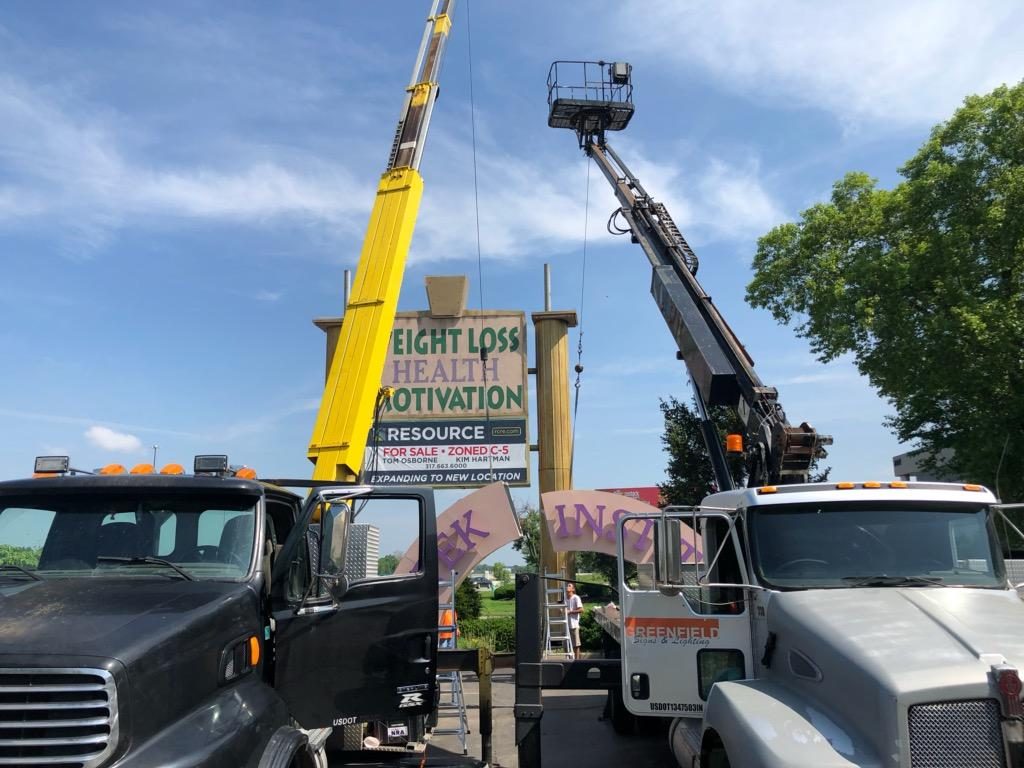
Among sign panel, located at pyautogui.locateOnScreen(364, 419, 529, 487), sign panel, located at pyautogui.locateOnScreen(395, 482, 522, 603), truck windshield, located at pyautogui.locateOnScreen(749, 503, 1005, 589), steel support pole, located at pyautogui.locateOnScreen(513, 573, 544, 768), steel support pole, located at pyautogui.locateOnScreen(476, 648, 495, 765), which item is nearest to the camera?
truck windshield, located at pyautogui.locateOnScreen(749, 503, 1005, 589)

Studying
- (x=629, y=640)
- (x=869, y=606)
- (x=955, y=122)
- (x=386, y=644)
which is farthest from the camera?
(x=955, y=122)

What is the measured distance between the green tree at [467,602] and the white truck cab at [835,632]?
50.7ft

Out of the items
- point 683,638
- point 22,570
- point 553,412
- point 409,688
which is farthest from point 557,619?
point 22,570

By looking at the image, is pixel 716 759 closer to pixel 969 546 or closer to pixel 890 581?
pixel 890 581

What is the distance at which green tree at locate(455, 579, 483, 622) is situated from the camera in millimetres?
21328

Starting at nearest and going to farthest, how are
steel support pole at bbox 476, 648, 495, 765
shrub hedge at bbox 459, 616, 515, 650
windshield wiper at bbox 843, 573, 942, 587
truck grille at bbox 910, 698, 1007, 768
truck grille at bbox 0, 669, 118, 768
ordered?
truck grille at bbox 0, 669, 118, 768 < truck grille at bbox 910, 698, 1007, 768 < windshield wiper at bbox 843, 573, 942, 587 < steel support pole at bbox 476, 648, 495, 765 < shrub hedge at bbox 459, 616, 515, 650

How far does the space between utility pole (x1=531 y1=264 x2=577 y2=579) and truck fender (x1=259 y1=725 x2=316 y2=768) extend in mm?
13790

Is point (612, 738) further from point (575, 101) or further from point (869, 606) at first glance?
point (575, 101)

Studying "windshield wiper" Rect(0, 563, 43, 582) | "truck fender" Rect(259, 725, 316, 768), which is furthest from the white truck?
"windshield wiper" Rect(0, 563, 43, 582)

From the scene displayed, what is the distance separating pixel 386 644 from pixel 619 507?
9.70m

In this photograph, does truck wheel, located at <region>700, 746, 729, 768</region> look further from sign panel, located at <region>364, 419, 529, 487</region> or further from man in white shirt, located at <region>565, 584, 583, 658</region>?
sign panel, located at <region>364, 419, 529, 487</region>

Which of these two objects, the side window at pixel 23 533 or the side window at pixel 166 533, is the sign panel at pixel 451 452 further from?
the side window at pixel 166 533

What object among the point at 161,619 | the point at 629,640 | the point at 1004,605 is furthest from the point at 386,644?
the point at 1004,605

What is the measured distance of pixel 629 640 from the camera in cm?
617
